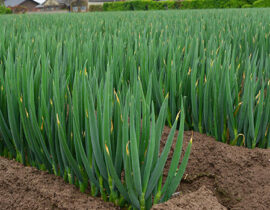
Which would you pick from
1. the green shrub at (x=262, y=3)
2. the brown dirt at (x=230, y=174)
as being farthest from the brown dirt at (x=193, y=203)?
the green shrub at (x=262, y=3)

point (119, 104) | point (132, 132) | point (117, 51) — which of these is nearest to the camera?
point (132, 132)

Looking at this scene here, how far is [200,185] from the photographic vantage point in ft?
3.38

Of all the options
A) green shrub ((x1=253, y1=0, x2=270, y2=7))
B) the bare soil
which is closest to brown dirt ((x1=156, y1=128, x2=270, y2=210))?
the bare soil

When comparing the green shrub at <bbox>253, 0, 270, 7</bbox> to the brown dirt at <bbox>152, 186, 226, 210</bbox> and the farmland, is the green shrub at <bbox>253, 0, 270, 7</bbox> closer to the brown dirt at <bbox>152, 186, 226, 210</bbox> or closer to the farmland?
the farmland

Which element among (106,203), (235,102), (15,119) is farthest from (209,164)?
(15,119)

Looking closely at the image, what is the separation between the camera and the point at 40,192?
3.03 ft

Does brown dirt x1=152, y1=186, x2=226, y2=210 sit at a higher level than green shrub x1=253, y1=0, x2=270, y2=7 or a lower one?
lower

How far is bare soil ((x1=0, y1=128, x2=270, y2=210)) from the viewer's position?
86cm

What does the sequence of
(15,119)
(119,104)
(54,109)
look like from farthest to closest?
1. (15,119)
2. (54,109)
3. (119,104)

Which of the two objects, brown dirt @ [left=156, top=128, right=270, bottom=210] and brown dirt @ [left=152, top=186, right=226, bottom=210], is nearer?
brown dirt @ [left=152, top=186, right=226, bottom=210]

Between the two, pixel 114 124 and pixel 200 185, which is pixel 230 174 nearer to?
pixel 200 185

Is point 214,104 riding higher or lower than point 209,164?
higher

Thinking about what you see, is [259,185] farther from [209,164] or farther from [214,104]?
[214,104]

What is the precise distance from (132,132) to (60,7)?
164ft
